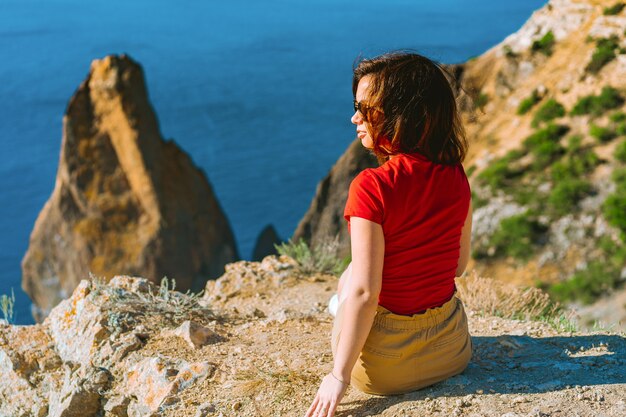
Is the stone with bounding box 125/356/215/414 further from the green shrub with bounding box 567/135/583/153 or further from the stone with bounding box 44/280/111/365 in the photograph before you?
the green shrub with bounding box 567/135/583/153

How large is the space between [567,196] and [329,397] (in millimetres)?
12916

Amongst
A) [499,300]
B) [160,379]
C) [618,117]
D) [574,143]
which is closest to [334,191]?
[574,143]

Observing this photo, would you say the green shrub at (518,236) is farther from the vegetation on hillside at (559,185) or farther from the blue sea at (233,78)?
the blue sea at (233,78)

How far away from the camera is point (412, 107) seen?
2.99 metres

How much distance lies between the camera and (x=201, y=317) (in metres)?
4.96

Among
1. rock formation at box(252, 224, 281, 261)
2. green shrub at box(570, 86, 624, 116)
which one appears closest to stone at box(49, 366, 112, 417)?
green shrub at box(570, 86, 624, 116)

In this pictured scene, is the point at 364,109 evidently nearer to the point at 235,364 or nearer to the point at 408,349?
the point at 408,349

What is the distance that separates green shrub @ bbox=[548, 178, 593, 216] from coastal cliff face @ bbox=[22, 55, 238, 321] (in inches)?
508

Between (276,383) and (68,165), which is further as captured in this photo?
(68,165)

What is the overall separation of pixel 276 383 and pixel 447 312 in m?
0.96

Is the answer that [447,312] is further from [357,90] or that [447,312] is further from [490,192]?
[490,192]

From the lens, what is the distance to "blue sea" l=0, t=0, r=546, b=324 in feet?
263

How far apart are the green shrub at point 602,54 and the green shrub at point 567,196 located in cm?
414

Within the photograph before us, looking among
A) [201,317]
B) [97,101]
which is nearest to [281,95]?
[97,101]
